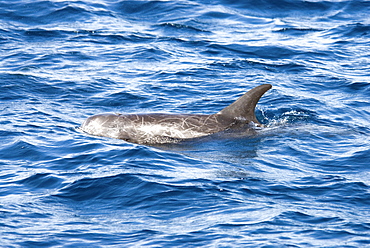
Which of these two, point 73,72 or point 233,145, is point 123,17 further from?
point 233,145

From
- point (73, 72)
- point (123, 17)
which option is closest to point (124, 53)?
point (73, 72)

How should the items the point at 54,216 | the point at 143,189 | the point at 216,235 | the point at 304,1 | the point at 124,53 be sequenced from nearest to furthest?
1. the point at 216,235
2. the point at 54,216
3. the point at 143,189
4. the point at 124,53
5. the point at 304,1

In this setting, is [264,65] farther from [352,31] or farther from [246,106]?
[246,106]

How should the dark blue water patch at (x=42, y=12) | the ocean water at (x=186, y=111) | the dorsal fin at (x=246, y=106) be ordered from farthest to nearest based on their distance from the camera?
the dark blue water patch at (x=42, y=12), the dorsal fin at (x=246, y=106), the ocean water at (x=186, y=111)

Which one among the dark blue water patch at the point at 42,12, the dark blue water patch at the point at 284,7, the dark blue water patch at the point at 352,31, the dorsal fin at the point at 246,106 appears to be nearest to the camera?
the dorsal fin at the point at 246,106

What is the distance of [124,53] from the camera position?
2117 cm

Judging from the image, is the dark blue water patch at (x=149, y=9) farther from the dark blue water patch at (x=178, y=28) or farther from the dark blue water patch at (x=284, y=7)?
the dark blue water patch at (x=284, y=7)

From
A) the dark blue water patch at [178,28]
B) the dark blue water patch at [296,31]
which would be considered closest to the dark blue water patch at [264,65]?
the dark blue water patch at [296,31]

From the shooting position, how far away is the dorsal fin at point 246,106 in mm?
13312

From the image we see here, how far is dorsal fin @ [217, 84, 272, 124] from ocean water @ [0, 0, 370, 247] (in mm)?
677

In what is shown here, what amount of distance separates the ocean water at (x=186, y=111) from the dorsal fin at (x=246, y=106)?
68 centimetres

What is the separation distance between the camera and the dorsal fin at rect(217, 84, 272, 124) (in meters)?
13.3

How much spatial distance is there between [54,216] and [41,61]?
38.7ft

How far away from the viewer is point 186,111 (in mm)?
15789
